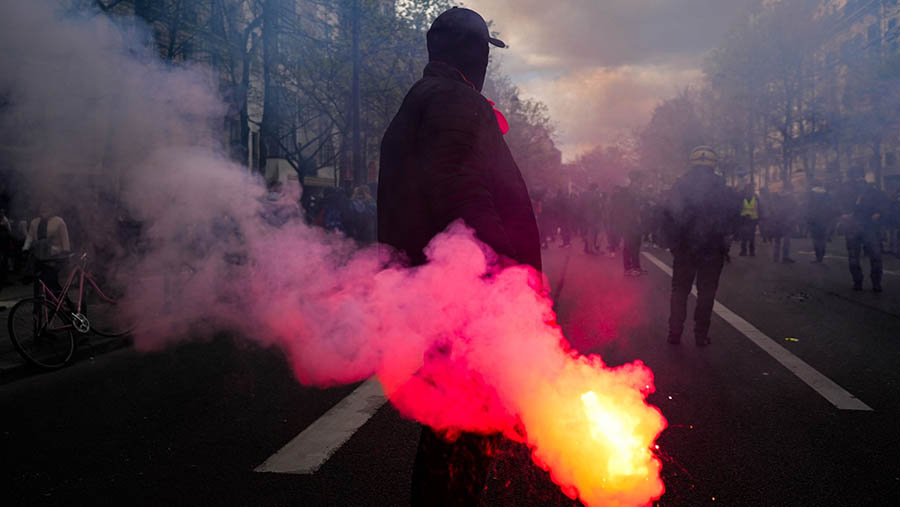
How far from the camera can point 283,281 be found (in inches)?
223

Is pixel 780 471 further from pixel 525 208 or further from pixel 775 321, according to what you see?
pixel 775 321

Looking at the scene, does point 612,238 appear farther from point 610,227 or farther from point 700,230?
point 700,230

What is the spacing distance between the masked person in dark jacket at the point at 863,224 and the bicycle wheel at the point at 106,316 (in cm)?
1063

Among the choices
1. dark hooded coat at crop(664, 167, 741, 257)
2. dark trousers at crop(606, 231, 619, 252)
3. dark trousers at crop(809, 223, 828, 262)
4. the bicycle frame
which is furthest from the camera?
dark trousers at crop(606, 231, 619, 252)

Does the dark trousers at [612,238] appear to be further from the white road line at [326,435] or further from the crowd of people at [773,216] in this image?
the white road line at [326,435]

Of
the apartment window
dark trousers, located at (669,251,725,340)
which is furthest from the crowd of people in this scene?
the apartment window

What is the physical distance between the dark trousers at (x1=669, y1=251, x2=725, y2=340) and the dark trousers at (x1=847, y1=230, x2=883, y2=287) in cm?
559

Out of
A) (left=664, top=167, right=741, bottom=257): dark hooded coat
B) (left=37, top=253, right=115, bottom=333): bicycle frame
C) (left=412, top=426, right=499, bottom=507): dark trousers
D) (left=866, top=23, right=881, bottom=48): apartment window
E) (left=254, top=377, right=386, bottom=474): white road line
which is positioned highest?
(left=866, top=23, right=881, bottom=48): apartment window

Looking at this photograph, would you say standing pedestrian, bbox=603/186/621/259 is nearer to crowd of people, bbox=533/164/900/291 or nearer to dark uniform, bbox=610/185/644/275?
crowd of people, bbox=533/164/900/291

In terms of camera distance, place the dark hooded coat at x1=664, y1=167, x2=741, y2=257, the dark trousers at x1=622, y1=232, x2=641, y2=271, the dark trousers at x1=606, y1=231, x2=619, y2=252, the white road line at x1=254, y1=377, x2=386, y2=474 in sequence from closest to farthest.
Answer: the white road line at x1=254, y1=377, x2=386, y2=474
the dark hooded coat at x1=664, y1=167, x2=741, y2=257
the dark trousers at x1=622, y1=232, x2=641, y2=271
the dark trousers at x1=606, y1=231, x2=619, y2=252

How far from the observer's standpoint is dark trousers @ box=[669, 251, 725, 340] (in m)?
6.74

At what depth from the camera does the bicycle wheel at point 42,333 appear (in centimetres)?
650

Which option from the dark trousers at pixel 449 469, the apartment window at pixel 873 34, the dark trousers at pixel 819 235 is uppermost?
the apartment window at pixel 873 34

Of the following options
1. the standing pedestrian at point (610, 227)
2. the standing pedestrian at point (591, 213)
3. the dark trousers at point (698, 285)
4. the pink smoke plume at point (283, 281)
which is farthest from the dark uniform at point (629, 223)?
the pink smoke plume at point (283, 281)
